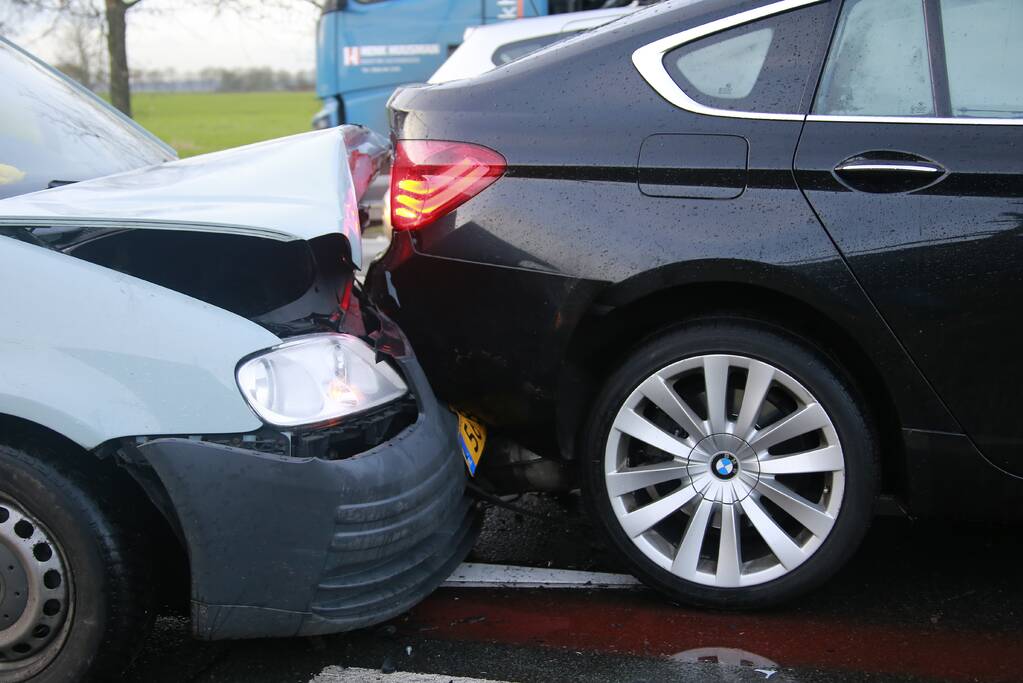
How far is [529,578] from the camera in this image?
3.05 m

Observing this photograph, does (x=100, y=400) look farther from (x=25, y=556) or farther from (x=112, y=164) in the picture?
Result: (x=112, y=164)

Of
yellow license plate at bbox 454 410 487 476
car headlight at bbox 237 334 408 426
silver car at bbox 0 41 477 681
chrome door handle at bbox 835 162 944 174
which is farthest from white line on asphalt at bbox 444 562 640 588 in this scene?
chrome door handle at bbox 835 162 944 174

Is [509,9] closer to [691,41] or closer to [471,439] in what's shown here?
[691,41]

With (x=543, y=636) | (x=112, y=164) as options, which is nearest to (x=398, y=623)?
(x=543, y=636)

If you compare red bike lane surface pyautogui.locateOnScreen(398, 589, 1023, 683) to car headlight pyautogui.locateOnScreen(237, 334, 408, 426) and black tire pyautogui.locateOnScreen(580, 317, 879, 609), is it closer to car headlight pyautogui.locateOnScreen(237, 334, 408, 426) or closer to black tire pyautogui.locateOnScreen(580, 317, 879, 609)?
black tire pyautogui.locateOnScreen(580, 317, 879, 609)

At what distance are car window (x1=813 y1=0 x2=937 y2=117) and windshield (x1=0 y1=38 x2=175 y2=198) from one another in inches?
90.5

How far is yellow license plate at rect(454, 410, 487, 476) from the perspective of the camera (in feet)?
9.39

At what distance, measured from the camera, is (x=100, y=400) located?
2195mm

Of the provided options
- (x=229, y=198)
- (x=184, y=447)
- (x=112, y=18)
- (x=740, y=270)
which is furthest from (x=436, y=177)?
(x=112, y=18)

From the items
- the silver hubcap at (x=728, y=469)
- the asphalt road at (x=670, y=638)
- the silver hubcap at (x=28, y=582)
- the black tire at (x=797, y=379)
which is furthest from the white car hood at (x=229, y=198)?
the asphalt road at (x=670, y=638)

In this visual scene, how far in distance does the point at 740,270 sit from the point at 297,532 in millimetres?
1307

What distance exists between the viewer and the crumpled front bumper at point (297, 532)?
2213mm

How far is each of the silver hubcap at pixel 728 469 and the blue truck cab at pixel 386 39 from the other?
797 cm

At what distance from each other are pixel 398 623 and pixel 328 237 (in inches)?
42.9
